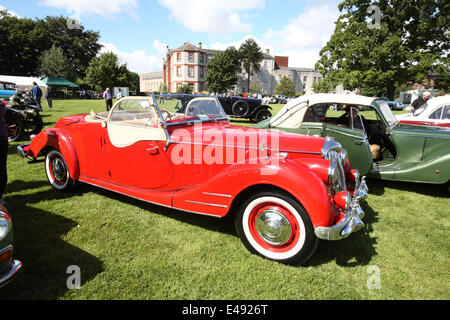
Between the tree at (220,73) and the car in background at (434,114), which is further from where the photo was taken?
the tree at (220,73)

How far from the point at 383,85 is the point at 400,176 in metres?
21.7

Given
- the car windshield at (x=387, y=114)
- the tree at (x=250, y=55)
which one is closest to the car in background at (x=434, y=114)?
A: the car windshield at (x=387, y=114)

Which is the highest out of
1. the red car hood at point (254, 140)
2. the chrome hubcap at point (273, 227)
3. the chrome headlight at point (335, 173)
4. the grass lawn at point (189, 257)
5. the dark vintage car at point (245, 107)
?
the dark vintage car at point (245, 107)

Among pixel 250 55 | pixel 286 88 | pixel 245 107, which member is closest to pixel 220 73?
pixel 250 55

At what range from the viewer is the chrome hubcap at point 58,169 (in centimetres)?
423

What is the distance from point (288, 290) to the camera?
232cm

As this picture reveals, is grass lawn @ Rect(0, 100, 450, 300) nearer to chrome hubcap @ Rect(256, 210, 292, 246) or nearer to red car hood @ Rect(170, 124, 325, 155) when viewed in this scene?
chrome hubcap @ Rect(256, 210, 292, 246)

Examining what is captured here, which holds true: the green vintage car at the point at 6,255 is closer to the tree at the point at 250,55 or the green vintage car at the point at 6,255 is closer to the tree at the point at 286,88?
the tree at the point at 286,88

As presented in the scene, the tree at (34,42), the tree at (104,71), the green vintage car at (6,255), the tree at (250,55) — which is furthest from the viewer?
the tree at (250,55)

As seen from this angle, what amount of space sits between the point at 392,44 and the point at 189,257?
25.6 m

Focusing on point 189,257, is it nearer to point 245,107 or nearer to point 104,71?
point 245,107

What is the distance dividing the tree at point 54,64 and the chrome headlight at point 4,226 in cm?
4973

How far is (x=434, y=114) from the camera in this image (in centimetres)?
739

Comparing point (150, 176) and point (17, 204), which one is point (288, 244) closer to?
point (150, 176)
